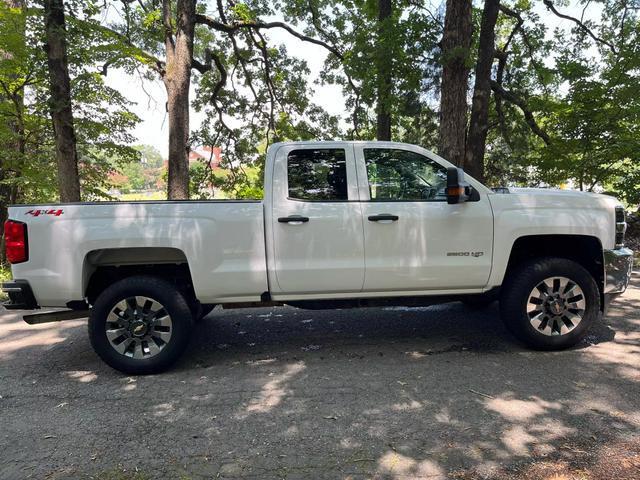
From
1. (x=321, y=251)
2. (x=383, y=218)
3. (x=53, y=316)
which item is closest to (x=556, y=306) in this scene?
(x=383, y=218)

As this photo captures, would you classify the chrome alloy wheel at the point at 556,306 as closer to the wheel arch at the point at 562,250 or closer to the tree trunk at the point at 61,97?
the wheel arch at the point at 562,250

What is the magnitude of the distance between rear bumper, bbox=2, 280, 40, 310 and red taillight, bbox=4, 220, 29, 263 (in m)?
0.21

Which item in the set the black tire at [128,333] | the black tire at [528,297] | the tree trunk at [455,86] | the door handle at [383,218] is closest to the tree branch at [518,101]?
the tree trunk at [455,86]

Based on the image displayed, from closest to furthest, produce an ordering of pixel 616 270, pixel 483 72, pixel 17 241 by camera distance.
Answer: pixel 17 241 → pixel 616 270 → pixel 483 72

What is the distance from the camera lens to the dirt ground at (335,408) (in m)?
2.61

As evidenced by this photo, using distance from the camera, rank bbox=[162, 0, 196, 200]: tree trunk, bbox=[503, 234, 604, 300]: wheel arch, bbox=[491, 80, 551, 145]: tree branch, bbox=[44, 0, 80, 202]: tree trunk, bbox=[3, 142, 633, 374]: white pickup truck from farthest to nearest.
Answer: bbox=[491, 80, 551, 145]: tree branch
bbox=[162, 0, 196, 200]: tree trunk
bbox=[44, 0, 80, 202]: tree trunk
bbox=[503, 234, 604, 300]: wheel arch
bbox=[3, 142, 633, 374]: white pickup truck

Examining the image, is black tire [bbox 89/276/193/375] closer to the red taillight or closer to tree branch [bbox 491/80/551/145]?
the red taillight

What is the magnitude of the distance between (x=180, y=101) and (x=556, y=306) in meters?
9.46

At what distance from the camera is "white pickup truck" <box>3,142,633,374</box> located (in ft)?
12.8

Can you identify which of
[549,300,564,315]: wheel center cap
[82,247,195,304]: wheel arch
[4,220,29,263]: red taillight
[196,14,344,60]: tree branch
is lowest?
[549,300,564,315]: wheel center cap

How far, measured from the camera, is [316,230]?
4090mm

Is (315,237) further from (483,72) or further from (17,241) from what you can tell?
(483,72)

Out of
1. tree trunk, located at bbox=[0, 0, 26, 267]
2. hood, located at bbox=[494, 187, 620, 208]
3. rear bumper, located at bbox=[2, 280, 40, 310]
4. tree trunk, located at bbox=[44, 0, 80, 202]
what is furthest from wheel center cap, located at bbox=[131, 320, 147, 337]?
tree trunk, located at bbox=[0, 0, 26, 267]

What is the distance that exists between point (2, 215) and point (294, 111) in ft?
36.7
